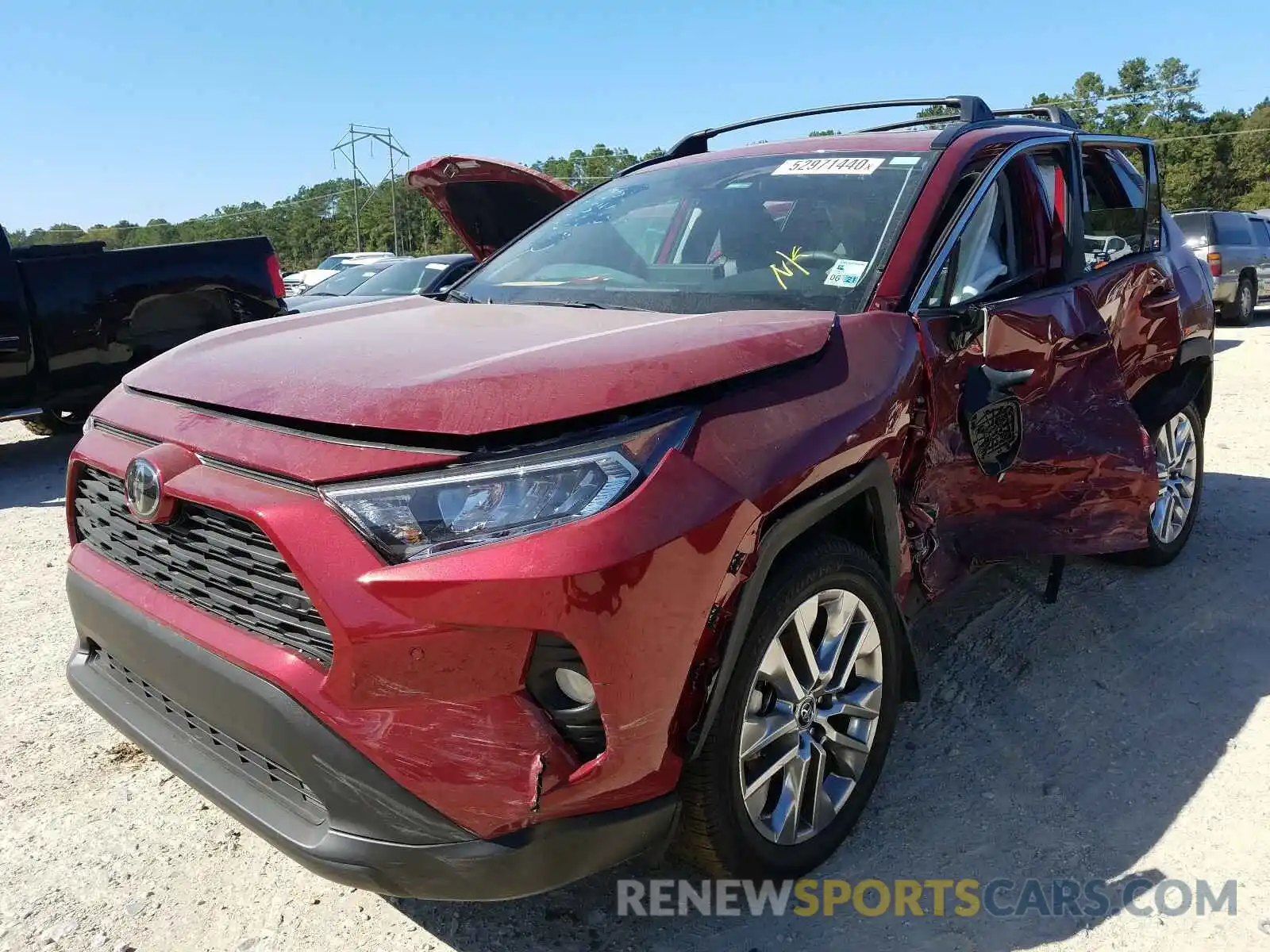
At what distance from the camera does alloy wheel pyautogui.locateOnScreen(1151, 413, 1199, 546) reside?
427 cm

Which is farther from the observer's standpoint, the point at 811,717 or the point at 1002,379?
the point at 1002,379

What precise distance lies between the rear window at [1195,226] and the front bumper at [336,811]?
51.5ft

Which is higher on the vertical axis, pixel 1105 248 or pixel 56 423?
pixel 1105 248

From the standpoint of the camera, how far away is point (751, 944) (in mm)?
2164

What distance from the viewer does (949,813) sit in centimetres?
263

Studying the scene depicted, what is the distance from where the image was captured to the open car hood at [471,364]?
1.79 m

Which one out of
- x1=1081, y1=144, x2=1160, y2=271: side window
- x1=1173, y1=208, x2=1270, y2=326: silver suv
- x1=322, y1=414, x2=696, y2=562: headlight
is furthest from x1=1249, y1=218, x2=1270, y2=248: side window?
x1=322, y1=414, x2=696, y2=562: headlight

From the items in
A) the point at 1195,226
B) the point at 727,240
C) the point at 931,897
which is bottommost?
the point at 931,897

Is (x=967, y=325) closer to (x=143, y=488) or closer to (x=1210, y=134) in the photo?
(x=143, y=488)

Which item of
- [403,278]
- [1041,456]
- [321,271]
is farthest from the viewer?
[321,271]

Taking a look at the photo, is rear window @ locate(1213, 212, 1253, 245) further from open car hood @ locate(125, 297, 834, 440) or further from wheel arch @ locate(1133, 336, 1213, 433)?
open car hood @ locate(125, 297, 834, 440)

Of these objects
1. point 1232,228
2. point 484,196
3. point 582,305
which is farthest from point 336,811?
point 1232,228

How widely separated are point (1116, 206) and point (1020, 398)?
1980mm

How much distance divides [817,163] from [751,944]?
7.73 ft
